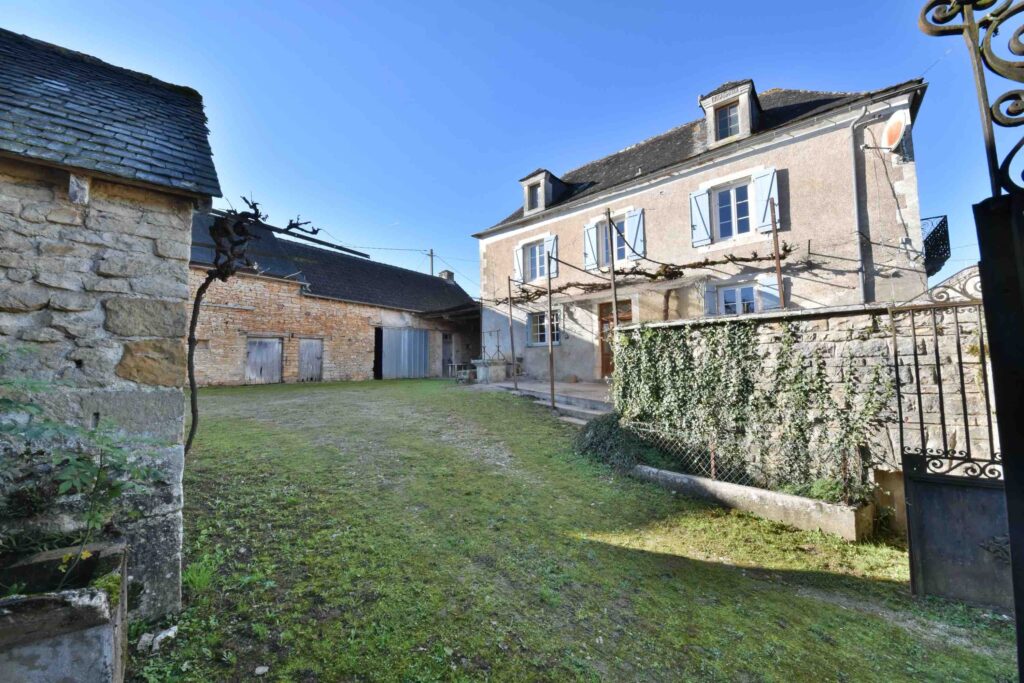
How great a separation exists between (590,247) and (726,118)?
448cm

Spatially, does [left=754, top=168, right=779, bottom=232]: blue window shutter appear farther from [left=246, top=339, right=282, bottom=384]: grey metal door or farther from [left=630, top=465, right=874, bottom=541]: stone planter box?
[left=246, top=339, right=282, bottom=384]: grey metal door

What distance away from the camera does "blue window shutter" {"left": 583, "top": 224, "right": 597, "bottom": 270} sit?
11797 mm

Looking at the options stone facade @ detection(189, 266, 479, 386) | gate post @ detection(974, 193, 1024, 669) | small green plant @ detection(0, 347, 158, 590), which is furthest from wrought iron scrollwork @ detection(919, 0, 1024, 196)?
stone facade @ detection(189, 266, 479, 386)

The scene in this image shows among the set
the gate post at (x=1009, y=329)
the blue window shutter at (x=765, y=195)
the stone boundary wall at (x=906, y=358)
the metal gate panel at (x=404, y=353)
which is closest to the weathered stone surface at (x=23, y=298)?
the gate post at (x=1009, y=329)

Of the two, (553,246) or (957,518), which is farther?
(553,246)

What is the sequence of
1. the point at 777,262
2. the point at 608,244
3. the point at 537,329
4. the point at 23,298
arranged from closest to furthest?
1. the point at 23,298
2. the point at 777,262
3. the point at 608,244
4. the point at 537,329

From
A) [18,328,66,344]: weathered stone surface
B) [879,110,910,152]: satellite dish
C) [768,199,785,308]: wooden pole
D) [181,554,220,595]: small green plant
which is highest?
[879,110,910,152]: satellite dish

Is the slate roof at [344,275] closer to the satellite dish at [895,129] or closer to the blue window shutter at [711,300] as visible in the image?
the blue window shutter at [711,300]

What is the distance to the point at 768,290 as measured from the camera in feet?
29.5

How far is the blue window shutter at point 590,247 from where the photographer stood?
464 inches

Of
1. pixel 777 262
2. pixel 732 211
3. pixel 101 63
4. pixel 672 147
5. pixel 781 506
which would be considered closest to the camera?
pixel 101 63

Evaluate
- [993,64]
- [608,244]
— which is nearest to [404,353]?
[608,244]

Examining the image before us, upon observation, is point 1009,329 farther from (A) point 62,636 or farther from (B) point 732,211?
Result: (B) point 732,211

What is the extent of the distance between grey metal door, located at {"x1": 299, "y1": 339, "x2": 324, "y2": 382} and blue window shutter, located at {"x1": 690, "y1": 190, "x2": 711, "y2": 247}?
41.1 ft
